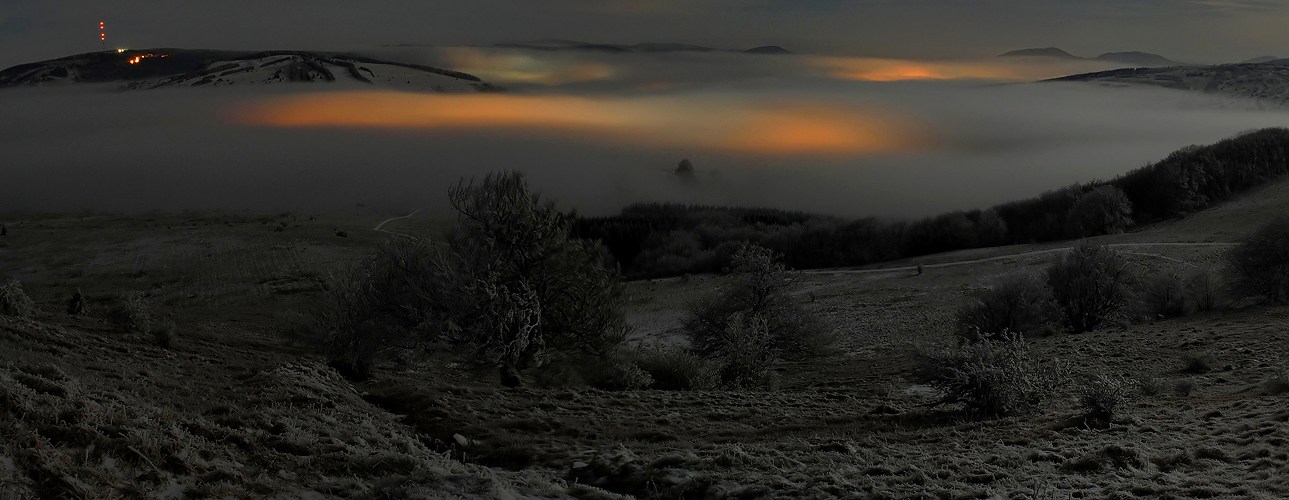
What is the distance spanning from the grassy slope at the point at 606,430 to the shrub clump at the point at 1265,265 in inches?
305

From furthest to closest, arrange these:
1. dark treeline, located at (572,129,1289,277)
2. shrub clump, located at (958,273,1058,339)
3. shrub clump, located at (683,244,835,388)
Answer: dark treeline, located at (572,129,1289,277) < shrub clump, located at (958,273,1058,339) < shrub clump, located at (683,244,835,388)

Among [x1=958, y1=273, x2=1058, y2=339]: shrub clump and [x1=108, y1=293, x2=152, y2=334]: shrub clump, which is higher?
[x1=108, y1=293, x2=152, y2=334]: shrub clump

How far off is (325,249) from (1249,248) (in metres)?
68.6

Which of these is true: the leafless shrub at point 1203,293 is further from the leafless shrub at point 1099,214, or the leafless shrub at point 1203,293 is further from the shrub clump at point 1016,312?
the leafless shrub at point 1099,214

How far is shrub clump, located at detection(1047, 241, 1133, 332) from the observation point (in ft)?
148

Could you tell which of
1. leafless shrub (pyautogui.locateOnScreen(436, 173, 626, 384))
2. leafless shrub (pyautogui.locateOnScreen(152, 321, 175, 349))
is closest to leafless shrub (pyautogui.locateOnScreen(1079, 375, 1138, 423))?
leafless shrub (pyautogui.locateOnScreen(436, 173, 626, 384))

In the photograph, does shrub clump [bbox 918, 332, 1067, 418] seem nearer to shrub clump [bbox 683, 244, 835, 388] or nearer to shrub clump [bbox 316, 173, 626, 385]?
shrub clump [bbox 316, 173, 626, 385]

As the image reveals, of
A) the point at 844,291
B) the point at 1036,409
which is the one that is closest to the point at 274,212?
the point at 844,291

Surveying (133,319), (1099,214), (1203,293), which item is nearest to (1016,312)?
(1203,293)

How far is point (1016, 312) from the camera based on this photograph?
42.9 metres

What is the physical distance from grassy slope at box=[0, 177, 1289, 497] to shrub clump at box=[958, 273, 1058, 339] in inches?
223

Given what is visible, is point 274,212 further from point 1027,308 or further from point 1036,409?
point 1036,409

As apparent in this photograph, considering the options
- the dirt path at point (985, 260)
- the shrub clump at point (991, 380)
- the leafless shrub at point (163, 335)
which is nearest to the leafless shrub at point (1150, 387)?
the shrub clump at point (991, 380)

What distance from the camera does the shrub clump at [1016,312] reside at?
42.8 m
